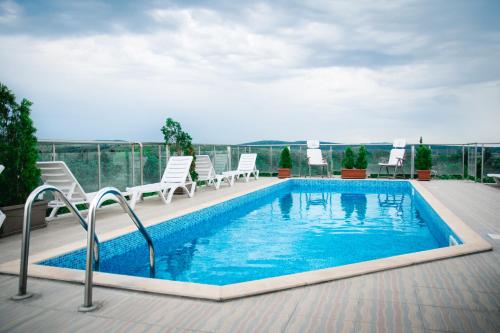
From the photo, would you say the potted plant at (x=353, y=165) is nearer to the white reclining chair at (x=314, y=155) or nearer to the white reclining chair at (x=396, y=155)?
the white reclining chair at (x=396, y=155)

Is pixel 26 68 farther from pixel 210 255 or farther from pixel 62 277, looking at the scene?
pixel 62 277

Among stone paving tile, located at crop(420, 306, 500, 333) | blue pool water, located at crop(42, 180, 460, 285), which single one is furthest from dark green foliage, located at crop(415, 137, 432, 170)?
stone paving tile, located at crop(420, 306, 500, 333)

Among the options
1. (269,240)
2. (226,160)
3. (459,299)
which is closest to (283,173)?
(226,160)

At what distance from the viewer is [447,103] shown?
567 inches

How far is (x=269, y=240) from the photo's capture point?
5195 mm

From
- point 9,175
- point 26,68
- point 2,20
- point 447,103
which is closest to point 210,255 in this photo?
point 9,175

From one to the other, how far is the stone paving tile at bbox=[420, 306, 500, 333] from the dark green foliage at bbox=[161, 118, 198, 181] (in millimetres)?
7112

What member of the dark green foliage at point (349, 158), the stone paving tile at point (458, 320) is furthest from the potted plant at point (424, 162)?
the stone paving tile at point (458, 320)

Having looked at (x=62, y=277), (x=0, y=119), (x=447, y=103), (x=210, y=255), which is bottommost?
(x=210, y=255)

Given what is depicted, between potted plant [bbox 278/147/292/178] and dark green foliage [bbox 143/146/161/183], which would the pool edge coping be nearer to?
dark green foliage [bbox 143/146/161/183]

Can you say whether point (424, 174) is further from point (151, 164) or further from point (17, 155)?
point (17, 155)

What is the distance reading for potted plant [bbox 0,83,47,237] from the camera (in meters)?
4.58

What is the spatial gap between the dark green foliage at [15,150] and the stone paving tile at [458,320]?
181 inches

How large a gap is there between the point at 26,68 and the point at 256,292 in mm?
11096
